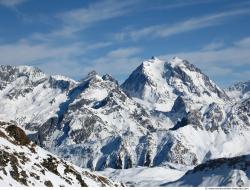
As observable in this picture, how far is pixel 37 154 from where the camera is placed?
113188mm

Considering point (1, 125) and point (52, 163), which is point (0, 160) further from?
point (1, 125)

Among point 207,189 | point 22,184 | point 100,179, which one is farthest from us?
point 100,179

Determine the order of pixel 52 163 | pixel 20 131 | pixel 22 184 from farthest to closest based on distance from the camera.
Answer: pixel 20 131
pixel 52 163
pixel 22 184

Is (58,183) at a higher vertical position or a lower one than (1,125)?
lower

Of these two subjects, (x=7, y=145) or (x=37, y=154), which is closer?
(x=7, y=145)

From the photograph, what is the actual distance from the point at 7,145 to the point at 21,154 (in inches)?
117

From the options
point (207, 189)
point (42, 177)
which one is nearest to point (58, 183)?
point (42, 177)

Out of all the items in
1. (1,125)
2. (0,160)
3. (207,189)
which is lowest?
(207,189)

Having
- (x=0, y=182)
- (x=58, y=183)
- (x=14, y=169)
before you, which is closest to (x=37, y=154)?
(x=58, y=183)

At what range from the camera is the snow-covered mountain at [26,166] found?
3570 inches

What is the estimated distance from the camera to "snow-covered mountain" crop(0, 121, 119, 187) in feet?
298

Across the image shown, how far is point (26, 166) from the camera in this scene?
3878 inches

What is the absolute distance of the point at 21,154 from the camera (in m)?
103

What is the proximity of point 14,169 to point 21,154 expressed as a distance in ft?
36.8
